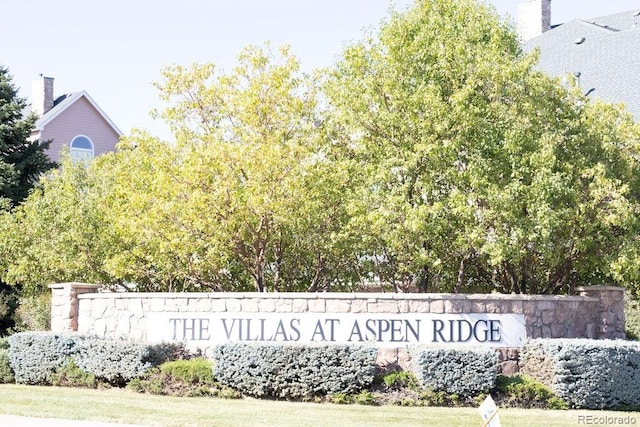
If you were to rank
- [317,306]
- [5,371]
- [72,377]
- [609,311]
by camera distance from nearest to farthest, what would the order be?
1. [317,306]
2. [72,377]
3. [609,311]
4. [5,371]

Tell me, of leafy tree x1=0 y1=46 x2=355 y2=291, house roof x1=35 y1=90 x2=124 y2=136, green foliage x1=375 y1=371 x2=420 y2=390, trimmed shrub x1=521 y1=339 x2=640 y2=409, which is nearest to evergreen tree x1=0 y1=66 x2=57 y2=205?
leafy tree x1=0 y1=46 x2=355 y2=291

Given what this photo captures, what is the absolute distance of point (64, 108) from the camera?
46438 millimetres

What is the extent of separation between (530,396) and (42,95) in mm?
35812

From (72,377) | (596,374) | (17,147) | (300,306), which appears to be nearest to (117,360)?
(72,377)

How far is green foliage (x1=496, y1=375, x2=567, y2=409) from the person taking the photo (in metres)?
16.8

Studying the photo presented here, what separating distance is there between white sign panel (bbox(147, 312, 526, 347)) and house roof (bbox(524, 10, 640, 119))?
16690mm

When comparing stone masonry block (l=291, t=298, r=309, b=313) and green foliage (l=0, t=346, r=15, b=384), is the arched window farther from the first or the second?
stone masonry block (l=291, t=298, r=309, b=313)

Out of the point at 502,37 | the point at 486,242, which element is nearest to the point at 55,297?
the point at 486,242

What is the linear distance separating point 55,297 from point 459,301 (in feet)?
30.8

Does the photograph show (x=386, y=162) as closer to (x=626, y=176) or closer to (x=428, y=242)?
(x=428, y=242)

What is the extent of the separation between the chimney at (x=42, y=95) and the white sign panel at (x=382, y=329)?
31.2 metres

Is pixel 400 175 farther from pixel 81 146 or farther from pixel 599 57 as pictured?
pixel 81 146

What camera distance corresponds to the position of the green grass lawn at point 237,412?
47.0 ft

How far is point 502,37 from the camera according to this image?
2003 cm
